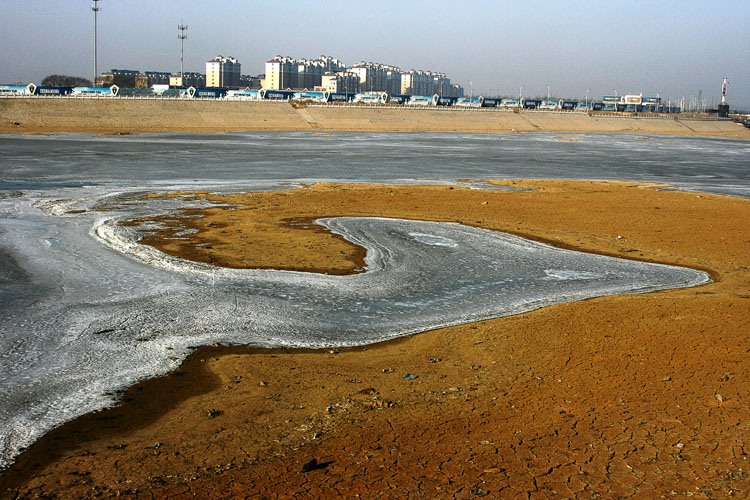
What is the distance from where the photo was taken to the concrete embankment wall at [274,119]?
75419 millimetres

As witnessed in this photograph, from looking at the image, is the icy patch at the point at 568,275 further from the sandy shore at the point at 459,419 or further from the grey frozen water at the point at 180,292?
the sandy shore at the point at 459,419

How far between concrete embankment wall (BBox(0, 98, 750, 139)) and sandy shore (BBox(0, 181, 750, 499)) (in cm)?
6625

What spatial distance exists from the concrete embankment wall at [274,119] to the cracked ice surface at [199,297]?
193 ft

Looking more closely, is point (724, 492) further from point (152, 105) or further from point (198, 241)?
point (152, 105)

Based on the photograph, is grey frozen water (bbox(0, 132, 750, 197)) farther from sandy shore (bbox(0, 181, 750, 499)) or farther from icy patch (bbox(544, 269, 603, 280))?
sandy shore (bbox(0, 181, 750, 499))

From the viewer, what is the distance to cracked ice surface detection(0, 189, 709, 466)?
862 cm

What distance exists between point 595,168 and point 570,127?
7643 cm

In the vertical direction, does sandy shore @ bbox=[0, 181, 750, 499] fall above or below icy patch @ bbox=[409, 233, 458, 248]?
below

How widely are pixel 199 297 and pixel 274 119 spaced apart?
83.7m

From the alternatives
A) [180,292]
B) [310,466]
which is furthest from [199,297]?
[310,466]

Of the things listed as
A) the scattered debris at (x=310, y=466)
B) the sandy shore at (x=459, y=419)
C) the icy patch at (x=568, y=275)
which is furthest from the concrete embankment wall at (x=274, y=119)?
the scattered debris at (x=310, y=466)

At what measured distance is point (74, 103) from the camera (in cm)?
8206

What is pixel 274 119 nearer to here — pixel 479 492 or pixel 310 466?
pixel 310 466

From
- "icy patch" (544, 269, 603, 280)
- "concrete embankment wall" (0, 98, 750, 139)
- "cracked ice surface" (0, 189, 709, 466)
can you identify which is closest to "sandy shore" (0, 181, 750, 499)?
"cracked ice surface" (0, 189, 709, 466)
